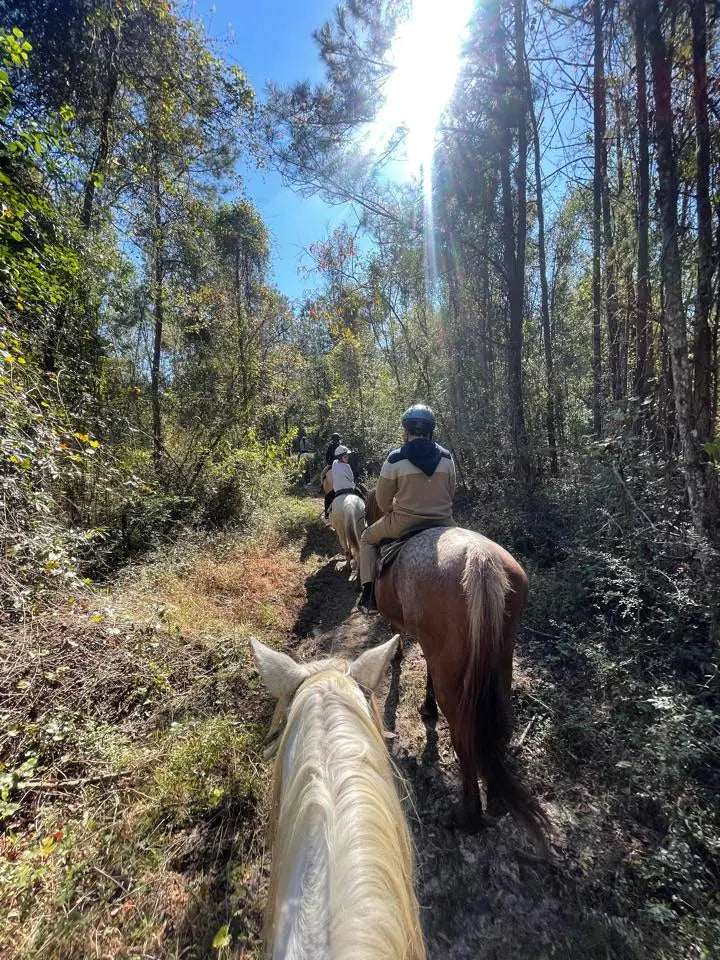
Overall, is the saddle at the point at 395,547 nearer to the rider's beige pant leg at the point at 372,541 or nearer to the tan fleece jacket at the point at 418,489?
the tan fleece jacket at the point at 418,489

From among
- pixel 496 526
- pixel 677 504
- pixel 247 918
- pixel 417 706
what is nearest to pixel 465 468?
pixel 496 526

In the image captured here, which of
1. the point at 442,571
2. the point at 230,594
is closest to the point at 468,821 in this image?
the point at 442,571

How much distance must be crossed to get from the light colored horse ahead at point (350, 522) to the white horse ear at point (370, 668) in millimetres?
4344

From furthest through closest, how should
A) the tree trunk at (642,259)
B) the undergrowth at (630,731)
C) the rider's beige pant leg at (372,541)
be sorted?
the tree trunk at (642,259), the rider's beige pant leg at (372,541), the undergrowth at (630,731)

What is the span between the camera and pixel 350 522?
19.7 ft

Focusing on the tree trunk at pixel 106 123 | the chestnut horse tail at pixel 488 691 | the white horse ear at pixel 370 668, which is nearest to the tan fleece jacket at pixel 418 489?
the chestnut horse tail at pixel 488 691

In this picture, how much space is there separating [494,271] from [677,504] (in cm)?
635

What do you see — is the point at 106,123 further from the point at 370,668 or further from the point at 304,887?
the point at 304,887

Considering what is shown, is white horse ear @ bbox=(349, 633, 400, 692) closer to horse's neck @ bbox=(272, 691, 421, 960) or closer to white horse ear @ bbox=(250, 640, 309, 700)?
white horse ear @ bbox=(250, 640, 309, 700)

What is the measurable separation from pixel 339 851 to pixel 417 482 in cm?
258

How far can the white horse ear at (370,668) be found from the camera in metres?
1.49

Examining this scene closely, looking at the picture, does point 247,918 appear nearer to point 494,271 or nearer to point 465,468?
point 465,468

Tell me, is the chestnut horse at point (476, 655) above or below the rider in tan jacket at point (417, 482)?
below

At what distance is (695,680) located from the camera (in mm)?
2574
